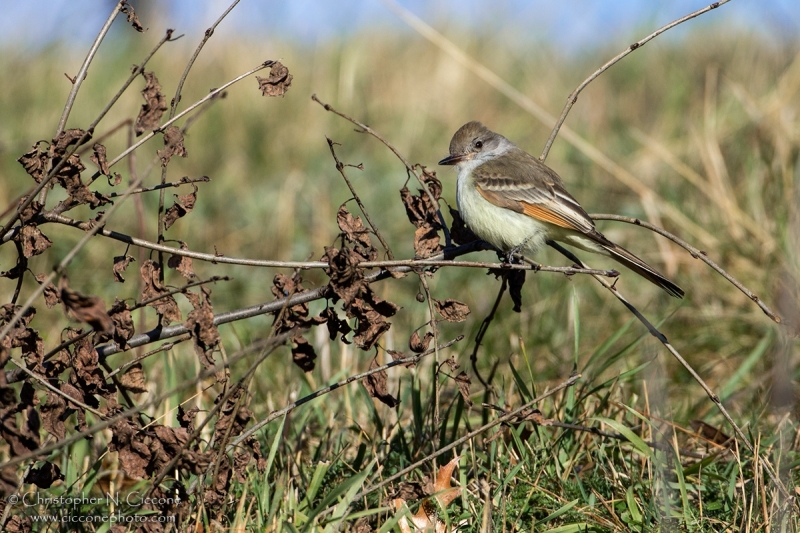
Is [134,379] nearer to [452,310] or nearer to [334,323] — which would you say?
[334,323]

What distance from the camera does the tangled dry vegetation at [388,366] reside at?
3.06 m

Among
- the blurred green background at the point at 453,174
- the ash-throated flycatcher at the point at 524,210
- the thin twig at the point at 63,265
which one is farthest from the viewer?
the blurred green background at the point at 453,174

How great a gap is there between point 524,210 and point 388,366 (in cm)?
164

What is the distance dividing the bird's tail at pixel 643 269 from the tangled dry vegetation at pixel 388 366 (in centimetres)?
25

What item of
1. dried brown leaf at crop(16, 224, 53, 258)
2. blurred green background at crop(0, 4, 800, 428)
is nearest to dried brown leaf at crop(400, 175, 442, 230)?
blurred green background at crop(0, 4, 800, 428)

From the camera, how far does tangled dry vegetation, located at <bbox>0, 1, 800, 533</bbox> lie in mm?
3057

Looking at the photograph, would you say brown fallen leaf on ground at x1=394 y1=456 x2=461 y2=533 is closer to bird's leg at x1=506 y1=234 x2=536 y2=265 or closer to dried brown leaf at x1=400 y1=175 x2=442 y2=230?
dried brown leaf at x1=400 y1=175 x2=442 y2=230

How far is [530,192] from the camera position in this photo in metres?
4.73

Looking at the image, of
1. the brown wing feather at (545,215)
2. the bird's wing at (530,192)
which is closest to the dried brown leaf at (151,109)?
the bird's wing at (530,192)

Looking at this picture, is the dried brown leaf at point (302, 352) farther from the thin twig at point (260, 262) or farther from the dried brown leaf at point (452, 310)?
the dried brown leaf at point (452, 310)

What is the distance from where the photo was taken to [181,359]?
5746 millimetres

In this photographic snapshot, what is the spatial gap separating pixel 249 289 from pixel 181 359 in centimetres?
177

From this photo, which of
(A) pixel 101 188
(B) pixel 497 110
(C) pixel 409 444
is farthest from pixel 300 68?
(C) pixel 409 444

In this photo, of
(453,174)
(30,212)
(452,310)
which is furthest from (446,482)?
(453,174)
